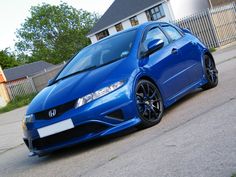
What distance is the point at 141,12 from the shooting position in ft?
185

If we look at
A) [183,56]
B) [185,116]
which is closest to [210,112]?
[185,116]

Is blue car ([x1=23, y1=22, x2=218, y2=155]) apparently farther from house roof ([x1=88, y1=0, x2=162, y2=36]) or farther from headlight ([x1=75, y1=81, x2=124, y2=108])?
house roof ([x1=88, y1=0, x2=162, y2=36])

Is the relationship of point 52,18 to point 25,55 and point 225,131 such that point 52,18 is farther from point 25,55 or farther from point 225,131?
point 225,131

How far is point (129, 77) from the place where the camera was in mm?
6676

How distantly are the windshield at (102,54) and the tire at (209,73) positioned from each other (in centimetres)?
187

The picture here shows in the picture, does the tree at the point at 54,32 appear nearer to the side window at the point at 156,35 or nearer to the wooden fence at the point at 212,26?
the wooden fence at the point at 212,26

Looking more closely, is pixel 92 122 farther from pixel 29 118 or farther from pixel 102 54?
pixel 102 54

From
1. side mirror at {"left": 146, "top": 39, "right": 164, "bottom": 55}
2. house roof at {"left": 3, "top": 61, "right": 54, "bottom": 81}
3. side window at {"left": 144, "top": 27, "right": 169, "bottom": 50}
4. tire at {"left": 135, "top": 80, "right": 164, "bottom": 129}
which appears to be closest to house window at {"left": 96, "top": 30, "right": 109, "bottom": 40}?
house roof at {"left": 3, "top": 61, "right": 54, "bottom": 81}

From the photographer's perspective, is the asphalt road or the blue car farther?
the blue car

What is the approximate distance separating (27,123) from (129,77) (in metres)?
1.45

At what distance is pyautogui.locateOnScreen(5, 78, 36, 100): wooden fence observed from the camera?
3181 centimetres

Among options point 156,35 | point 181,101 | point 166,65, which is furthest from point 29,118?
point 181,101

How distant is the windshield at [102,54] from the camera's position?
736cm

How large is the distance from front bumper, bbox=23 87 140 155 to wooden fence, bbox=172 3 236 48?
20.4 metres
